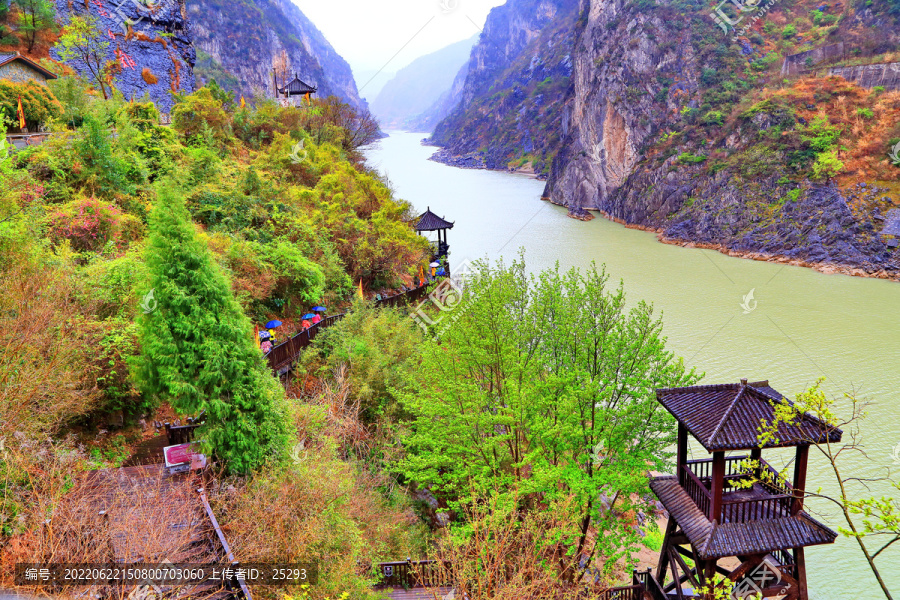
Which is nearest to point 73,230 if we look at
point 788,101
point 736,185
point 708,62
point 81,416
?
point 81,416

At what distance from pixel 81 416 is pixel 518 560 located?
8.81 metres

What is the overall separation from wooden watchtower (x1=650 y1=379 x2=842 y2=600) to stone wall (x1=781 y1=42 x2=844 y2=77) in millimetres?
51798

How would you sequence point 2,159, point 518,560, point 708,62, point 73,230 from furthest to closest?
point 708,62, point 73,230, point 2,159, point 518,560

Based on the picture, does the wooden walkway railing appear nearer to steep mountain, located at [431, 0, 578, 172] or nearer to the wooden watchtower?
the wooden watchtower

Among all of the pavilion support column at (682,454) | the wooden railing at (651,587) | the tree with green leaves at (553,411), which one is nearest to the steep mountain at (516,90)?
the tree with green leaves at (553,411)

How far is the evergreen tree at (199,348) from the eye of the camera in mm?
8758

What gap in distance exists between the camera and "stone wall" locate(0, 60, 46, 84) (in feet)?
70.7

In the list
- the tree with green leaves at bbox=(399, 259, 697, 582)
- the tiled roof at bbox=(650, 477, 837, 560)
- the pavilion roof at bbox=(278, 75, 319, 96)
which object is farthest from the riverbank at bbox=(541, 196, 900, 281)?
the tiled roof at bbox=(650, 477, 837, 560)

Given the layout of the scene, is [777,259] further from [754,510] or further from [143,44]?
[143,44]

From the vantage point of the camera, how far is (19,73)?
22.1 m

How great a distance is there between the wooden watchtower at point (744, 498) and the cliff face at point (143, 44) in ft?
106

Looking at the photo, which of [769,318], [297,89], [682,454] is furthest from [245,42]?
[682,454]

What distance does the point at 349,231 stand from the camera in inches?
907

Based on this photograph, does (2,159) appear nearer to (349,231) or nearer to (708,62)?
(349,231)
